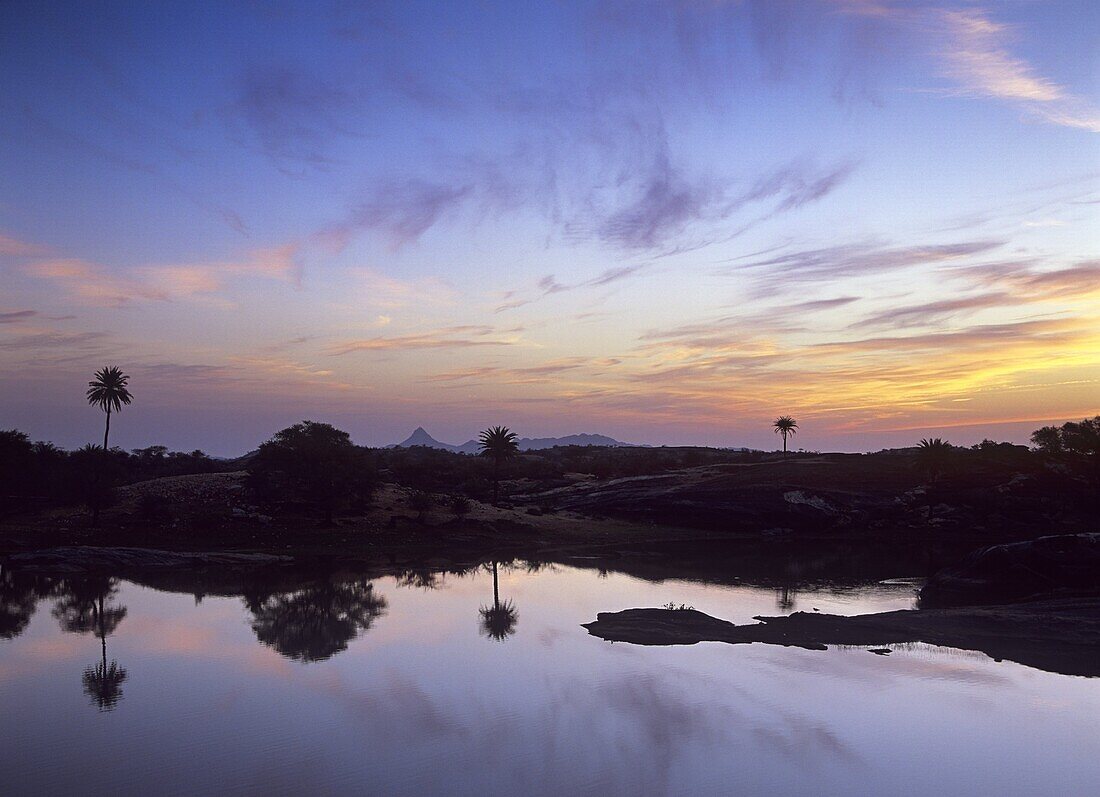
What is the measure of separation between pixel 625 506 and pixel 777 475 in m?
19.3

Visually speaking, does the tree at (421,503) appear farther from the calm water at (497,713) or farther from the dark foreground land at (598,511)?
the calm water at (497,713)

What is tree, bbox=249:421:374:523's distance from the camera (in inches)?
2435

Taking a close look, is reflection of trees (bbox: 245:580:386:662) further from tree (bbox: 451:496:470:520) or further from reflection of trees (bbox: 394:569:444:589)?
tree (bbox: 451:496:470:520)

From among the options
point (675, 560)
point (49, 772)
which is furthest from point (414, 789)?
point (675, 560)

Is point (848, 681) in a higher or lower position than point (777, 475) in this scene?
lower

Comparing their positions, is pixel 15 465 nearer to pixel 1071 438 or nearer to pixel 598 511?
pixel 598 511

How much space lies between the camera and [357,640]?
2842cm

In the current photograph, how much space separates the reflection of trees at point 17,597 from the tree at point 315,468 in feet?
70.4

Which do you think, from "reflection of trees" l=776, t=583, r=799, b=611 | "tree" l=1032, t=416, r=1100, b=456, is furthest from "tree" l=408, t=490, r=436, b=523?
"tree" l=1032, t=416, r=1100, b=456

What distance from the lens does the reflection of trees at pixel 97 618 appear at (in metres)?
21.5

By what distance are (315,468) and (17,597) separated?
26455 millimetres

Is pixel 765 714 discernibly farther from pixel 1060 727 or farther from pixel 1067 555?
pixel 1067 555

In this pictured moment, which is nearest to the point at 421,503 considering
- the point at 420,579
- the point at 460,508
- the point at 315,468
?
the point at 460,508

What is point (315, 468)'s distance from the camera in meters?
61.8
